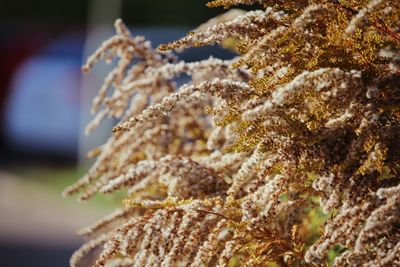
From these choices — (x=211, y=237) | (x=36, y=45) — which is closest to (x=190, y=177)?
(x=211, y=237)

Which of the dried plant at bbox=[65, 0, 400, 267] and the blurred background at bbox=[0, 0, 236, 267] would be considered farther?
the blurred background at bbox=[0, 0, 236, 267]

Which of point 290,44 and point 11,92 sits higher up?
point 11,92

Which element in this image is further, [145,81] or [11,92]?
[11,92]

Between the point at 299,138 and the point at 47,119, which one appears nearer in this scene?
the point at 299,138

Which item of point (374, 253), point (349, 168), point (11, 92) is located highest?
point (11, 92)

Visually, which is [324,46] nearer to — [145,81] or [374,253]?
[374,253]

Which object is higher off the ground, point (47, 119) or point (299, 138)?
point (47, 119)

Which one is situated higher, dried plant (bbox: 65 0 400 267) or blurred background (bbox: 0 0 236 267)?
blurred background (bbox: 0 0 236 267)

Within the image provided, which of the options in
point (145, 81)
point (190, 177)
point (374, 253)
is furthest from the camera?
point (145, 81)
